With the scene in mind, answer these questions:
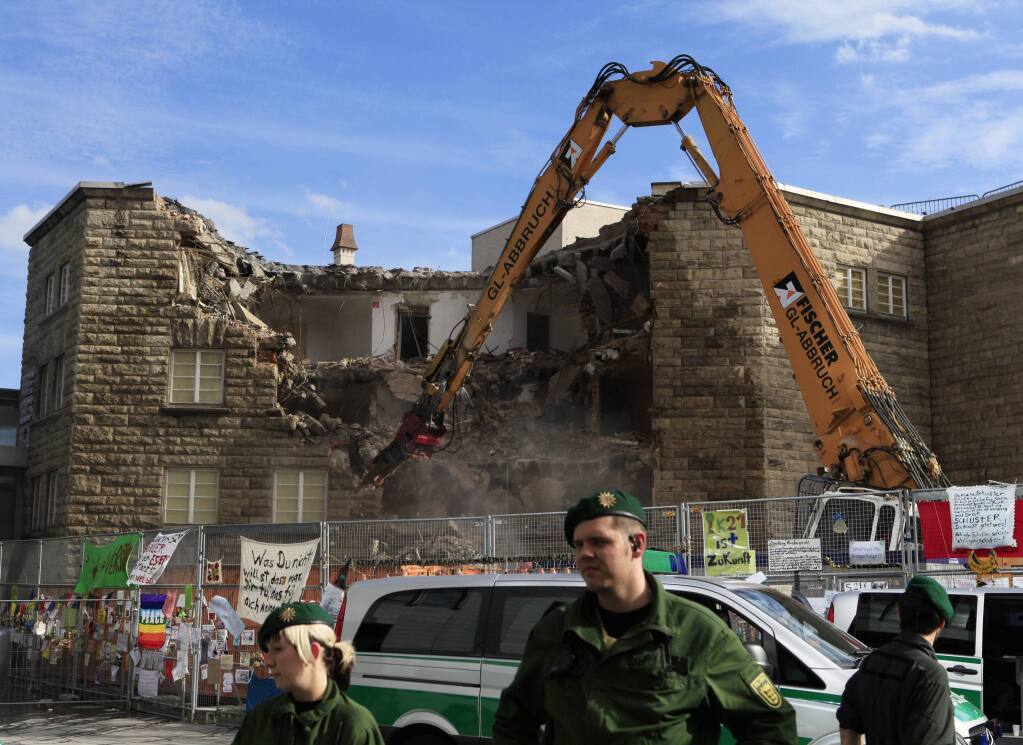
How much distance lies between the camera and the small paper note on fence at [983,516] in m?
11.5

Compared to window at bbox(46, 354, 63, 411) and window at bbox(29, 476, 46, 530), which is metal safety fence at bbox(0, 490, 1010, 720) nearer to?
window at bbox(29, 476, 46, 530)

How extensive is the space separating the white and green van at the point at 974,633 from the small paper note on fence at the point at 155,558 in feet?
26.3

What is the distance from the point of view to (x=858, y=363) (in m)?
14.5

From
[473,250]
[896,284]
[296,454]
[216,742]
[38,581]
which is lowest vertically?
[216,742]

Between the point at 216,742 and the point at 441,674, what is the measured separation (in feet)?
17.5

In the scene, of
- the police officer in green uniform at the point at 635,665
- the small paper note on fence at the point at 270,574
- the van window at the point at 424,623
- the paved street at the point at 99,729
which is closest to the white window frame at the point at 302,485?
the paved street at the point at 99,729

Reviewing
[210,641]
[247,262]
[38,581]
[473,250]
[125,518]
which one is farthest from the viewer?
[473,250]

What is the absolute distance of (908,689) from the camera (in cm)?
475

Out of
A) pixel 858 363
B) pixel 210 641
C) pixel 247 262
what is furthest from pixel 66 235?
pixel 858 363

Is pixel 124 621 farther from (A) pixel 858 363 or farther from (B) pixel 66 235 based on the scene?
(B) pixel 66 235

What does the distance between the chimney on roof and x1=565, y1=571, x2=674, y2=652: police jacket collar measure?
123 ft

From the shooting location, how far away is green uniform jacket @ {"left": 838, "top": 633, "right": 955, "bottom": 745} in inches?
186

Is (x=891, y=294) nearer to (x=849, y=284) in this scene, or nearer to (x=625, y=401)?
(x=849, y=284)

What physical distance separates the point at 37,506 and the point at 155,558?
1310 cm
